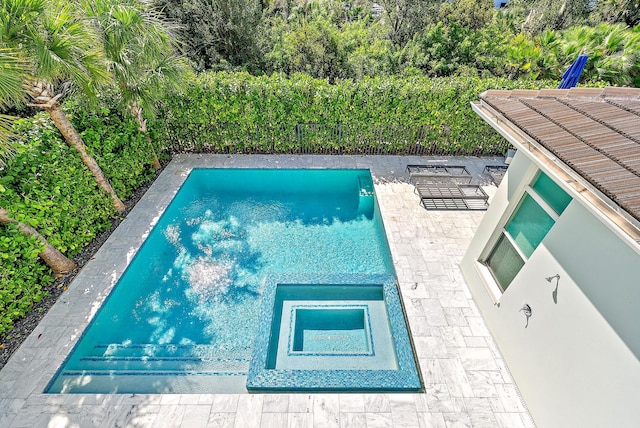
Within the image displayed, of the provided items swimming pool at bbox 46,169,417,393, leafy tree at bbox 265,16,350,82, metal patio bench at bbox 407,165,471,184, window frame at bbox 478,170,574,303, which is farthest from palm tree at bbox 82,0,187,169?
window frame at bbox 478,170,574,303

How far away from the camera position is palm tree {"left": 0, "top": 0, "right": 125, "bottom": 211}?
5090 mm

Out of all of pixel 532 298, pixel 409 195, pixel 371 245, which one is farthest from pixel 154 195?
pixel 532 298

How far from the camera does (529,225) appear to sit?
564 centimetres

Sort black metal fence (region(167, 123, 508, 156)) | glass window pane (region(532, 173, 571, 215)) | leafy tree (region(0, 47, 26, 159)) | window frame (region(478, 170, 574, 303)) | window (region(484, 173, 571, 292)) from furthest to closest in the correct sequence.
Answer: black metal fence (region(167, 123, 508, 156)) → window frame (region(478, 170, 574, 303)) → window (region(484, 173, 571, 292)) → glass window pane (region(532, 173, 571, 215)) → leafy tree (region(0, 47, 26, 159))

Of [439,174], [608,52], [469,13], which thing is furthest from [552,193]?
[469,13]

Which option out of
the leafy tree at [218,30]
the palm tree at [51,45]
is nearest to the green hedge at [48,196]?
the palm tree at [51,45]

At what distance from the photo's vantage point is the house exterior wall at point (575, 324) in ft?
11.9

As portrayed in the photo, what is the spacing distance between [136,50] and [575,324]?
425 inches

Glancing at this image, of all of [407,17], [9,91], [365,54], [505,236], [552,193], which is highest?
[407,17]

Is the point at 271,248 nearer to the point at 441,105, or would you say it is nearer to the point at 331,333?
the point at 331,333

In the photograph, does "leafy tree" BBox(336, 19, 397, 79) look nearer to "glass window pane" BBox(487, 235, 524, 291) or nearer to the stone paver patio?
the stone paver patio

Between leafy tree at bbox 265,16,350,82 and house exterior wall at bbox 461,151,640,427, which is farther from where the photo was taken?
leafy tree at bbox 265,16,350,82

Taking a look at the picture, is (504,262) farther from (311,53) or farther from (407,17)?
(407,17)

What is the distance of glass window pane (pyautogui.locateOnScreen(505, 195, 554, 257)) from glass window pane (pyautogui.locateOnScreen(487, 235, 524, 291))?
281 millimetres
